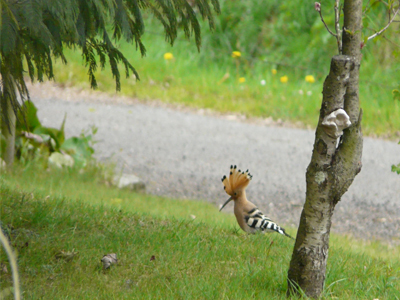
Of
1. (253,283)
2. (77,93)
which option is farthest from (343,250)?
(77,93)

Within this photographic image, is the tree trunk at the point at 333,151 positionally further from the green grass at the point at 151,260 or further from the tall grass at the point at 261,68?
the tall grass at the point at 261,68

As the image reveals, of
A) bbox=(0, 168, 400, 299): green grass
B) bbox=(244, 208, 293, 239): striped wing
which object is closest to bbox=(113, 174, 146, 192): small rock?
bbox=(0, 168, 400, 299): green grass

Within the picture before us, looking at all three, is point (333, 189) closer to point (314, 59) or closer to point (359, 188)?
point (359, 188)

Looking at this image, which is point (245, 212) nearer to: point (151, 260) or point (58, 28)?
point (151, 260)

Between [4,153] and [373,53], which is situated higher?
[373,53]

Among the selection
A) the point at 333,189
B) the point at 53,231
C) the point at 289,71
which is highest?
the point at 289,71

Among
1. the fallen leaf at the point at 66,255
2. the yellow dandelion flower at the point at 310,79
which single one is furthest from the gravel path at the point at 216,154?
the fallen leaf at the point at 66,255

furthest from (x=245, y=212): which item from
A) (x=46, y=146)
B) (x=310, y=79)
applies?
(x=310, y=79)

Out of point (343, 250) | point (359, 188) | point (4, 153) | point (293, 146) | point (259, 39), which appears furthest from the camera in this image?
point (259, 39)

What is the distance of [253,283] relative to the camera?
2936 millimetres

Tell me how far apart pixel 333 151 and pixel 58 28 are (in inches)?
59.7

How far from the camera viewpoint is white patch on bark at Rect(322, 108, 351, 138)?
2.53 meters

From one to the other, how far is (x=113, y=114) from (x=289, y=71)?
389 cm

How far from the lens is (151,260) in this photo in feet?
10.5
